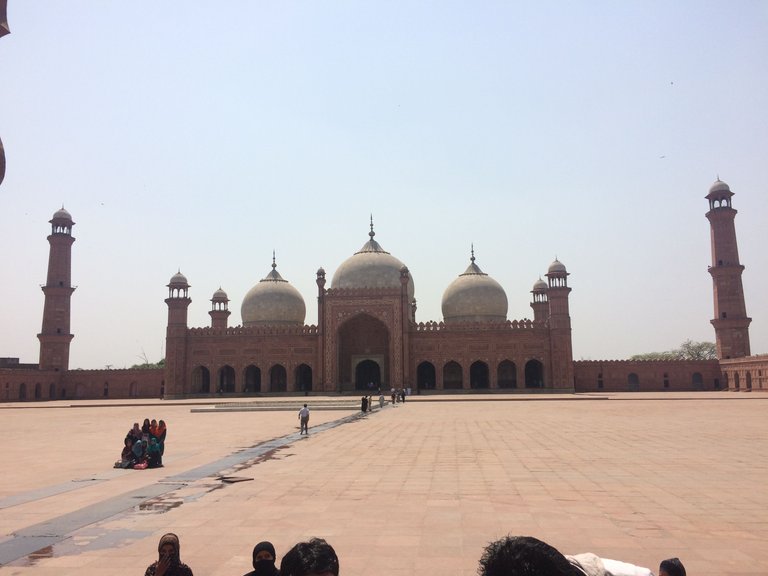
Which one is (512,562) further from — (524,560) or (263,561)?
(263,561)

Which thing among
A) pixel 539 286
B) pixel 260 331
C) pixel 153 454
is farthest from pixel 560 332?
pixel 153 454

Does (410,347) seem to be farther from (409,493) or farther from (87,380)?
(409,493)

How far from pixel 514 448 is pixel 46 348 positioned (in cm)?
3551

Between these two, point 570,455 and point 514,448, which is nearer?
point 570,455

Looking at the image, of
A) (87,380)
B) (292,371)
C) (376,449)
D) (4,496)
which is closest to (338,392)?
(292,371)

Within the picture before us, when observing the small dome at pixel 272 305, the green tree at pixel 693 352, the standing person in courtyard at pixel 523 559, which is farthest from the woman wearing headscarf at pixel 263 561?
the green tree at pixel 693 352

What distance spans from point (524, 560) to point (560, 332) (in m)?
34.1

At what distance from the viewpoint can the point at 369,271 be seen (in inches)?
1526

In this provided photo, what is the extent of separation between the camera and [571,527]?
495 centimetres

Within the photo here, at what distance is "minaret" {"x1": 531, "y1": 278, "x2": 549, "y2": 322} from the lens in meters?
43.2

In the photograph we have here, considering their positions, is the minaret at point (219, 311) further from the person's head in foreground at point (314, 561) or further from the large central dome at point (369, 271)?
the person's head in foreground at point (314, 561)

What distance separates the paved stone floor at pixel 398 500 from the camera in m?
4.39

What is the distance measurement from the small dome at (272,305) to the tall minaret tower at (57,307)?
10299 mm

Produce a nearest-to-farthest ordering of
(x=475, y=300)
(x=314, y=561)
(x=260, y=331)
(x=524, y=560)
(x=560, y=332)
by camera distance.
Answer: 1. (x=524, y=560)
2. (x=314, y=561)
3. (x=560, y=332)
4. (x=260, y=331)
5. (x=475, y=300)
